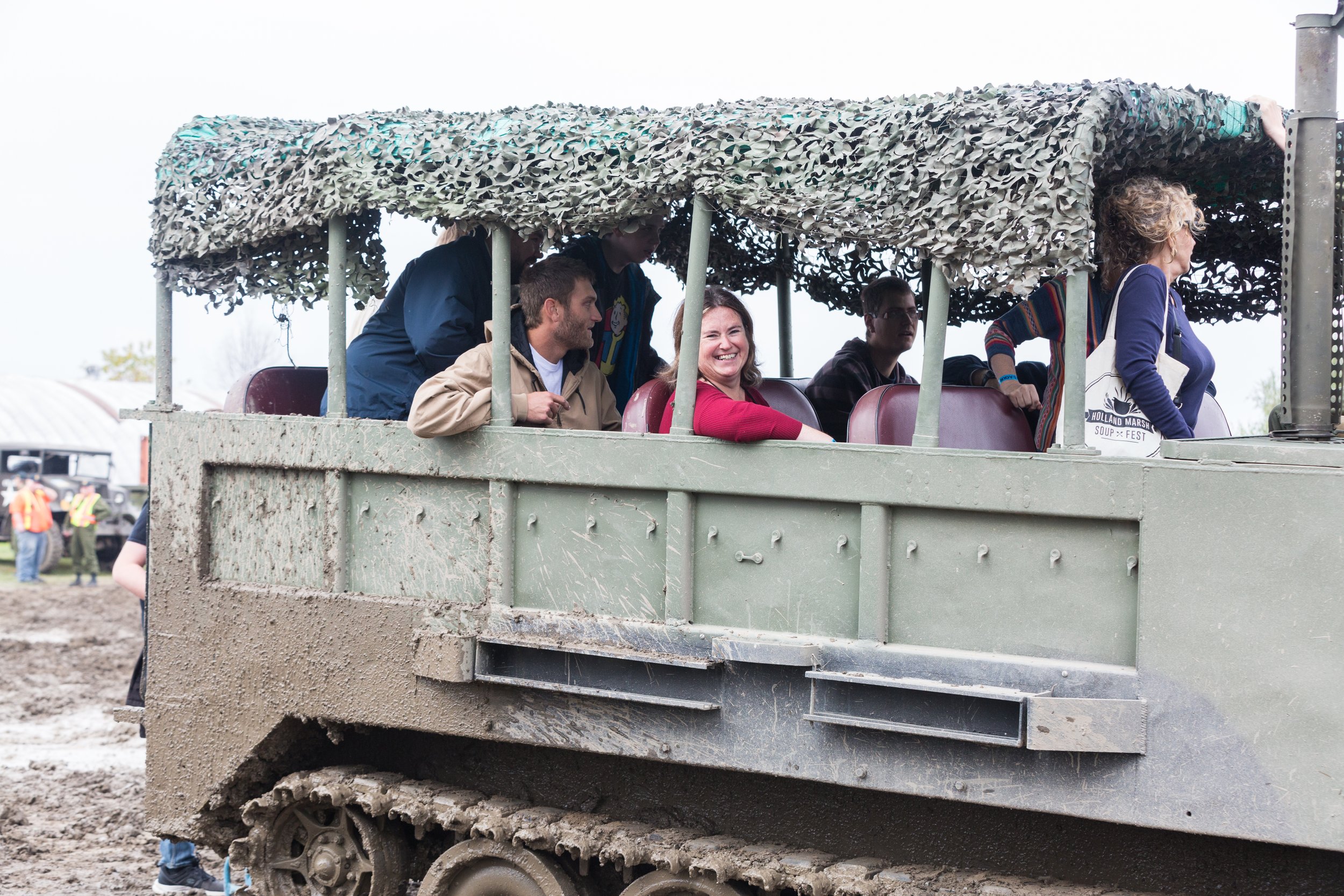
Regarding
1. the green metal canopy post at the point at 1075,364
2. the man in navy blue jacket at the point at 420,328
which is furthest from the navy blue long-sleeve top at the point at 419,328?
the green metal canopy post at the point at 1075,364

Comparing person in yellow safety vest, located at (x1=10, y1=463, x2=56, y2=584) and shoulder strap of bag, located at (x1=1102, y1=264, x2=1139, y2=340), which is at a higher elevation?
shoulder strap of bag, located at (x1=1102, y1=264, x2=1139, y2=340)

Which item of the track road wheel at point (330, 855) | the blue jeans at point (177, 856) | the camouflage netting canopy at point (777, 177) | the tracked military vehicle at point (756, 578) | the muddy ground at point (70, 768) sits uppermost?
the camouflage netting canopy at point (777, 177)

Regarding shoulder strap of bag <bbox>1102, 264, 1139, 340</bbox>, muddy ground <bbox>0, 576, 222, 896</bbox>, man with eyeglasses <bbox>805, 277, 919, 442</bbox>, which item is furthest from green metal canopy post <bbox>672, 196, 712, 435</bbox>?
muddy ground <bbox>0, 576, 222, 896</bbox>

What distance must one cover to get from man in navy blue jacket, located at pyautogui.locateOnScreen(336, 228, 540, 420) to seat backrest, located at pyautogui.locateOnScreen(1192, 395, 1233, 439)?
Result: 2.30m

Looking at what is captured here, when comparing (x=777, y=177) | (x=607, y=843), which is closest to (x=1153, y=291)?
(x=777, y=177)

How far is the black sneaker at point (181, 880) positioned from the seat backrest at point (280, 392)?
2.06m

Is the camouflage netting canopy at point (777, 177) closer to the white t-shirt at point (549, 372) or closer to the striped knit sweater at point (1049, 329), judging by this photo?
the striped knit sweater at point (1049, 329)

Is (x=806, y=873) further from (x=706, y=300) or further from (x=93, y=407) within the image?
(x=93, y=407)

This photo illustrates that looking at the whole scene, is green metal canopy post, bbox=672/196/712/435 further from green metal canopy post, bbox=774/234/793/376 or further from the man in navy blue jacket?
green metal canopy post, bbox=774/234/793/376

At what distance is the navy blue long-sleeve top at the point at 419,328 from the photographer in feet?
15.7

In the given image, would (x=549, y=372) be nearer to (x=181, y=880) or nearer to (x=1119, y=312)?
(x=1119, y=312)

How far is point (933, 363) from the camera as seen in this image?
3.79 m

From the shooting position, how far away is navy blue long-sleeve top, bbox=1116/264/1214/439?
382 centimetres

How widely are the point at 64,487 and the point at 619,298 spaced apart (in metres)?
17.6
